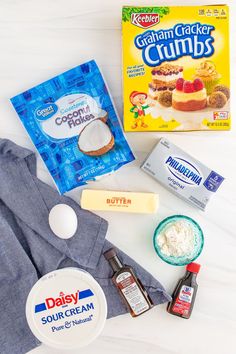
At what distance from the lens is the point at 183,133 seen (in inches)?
40.3

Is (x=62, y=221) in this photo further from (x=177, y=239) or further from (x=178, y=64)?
(x=178, y=64)

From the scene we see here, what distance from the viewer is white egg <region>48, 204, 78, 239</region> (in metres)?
0.98

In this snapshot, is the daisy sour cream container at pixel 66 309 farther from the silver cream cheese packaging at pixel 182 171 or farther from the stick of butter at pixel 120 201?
the silver cream cheese packaging at pixel 182 171

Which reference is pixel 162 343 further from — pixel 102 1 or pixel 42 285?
pixel 102 1

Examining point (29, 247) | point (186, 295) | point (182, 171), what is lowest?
point (186, 295)

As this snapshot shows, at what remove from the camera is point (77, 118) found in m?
1.02

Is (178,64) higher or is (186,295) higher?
(178,64)

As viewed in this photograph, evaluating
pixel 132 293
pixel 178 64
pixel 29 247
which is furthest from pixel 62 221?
pixel 178 64

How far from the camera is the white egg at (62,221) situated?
38.6 inches

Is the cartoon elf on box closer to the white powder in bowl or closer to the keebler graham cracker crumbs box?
the keebler graham cracker crumbs box

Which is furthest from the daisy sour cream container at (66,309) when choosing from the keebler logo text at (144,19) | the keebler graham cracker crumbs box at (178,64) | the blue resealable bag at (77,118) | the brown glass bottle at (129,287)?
the keebler logo text at (144,19)

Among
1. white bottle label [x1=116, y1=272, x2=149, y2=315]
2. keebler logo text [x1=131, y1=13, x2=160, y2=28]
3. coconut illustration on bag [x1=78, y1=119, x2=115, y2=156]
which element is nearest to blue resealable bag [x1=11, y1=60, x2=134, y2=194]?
coconut illustration on bag [x1=78, y1=119, x2=115, y2=156]

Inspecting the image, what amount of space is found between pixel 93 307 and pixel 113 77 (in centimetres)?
47

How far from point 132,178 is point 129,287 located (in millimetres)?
226
